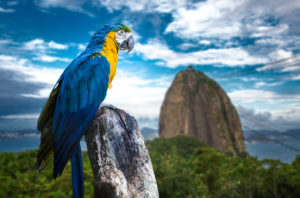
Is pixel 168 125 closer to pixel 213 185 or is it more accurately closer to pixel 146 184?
pixel 213 185

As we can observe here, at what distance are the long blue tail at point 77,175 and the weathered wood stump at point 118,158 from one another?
168 millimetres

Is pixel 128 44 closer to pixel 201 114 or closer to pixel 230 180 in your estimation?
pixel 230 180

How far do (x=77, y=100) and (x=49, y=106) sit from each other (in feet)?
1.04

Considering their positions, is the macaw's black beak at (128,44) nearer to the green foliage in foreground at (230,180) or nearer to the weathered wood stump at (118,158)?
the weathered wood stump at (118,158)

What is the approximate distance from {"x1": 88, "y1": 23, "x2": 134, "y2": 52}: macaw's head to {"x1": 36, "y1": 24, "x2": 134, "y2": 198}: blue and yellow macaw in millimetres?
87

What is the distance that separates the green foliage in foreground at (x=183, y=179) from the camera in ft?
15.0

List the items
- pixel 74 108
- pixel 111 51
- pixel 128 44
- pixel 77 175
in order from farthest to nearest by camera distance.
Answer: pixel 128 44 < pixel 111 51 < pixel 74 108 < pixel 77 175

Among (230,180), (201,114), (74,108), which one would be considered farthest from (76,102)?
(201,114)

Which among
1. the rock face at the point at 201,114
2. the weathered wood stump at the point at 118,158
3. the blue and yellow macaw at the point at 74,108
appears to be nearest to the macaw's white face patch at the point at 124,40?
the blue and yellow macaw at the point at 74,108

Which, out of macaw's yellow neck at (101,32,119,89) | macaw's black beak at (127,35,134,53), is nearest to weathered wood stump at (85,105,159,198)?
macaw's yellow neck at (101,32,119,89)

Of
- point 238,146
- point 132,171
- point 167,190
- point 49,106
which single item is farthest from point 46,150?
point 238,146

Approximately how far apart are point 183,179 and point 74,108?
3.90 meters

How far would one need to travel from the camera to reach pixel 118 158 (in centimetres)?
218

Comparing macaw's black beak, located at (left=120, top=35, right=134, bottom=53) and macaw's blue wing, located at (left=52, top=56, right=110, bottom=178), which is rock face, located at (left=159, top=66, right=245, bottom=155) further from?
macaw's blue wing, located at (left=52, top=56, right=110, bottom=178)
